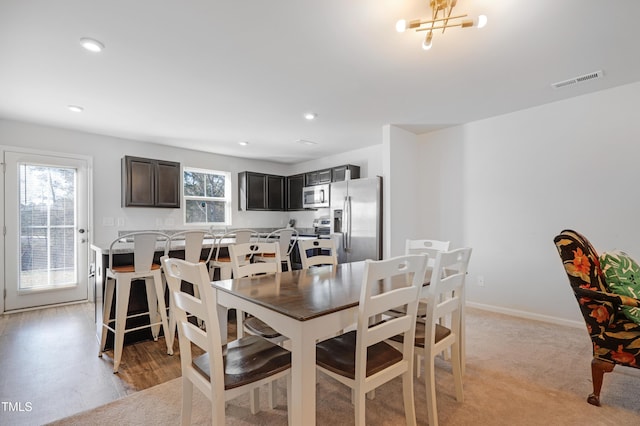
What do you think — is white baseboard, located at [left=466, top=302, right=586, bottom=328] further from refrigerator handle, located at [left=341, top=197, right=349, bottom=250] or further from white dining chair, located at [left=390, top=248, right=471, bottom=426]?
white dining chair, located at [left=390, top=248, right=471, bottom=426]

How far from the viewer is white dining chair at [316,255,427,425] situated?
134cm

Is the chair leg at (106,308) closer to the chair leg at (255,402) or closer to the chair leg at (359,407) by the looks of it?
the chair leg at (255,402)

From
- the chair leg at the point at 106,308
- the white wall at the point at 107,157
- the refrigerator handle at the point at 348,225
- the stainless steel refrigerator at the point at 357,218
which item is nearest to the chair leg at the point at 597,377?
the stainless steel refrigerator at the point at 357,218

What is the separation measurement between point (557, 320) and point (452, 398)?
221cm

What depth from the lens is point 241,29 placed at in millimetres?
2078

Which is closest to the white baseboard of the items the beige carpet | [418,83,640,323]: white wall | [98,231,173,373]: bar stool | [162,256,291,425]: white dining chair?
[418,83,640,323]: white wall

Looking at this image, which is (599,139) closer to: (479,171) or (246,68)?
(479,171)

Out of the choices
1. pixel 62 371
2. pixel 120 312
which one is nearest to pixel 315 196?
pixel 120 312

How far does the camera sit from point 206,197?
222 inches

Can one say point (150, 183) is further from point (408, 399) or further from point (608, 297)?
point (608, 297)

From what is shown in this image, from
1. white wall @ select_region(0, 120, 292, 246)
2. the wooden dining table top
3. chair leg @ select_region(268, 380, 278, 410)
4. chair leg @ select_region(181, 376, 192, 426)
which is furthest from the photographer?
white wall @ select_region(0, 120, 292, 246)

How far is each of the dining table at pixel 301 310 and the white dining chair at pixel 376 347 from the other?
4.3 inches

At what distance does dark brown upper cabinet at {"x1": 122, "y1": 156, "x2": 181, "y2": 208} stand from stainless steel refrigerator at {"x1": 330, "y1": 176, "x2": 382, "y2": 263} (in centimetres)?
254

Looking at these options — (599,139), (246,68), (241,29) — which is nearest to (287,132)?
(246,68)
